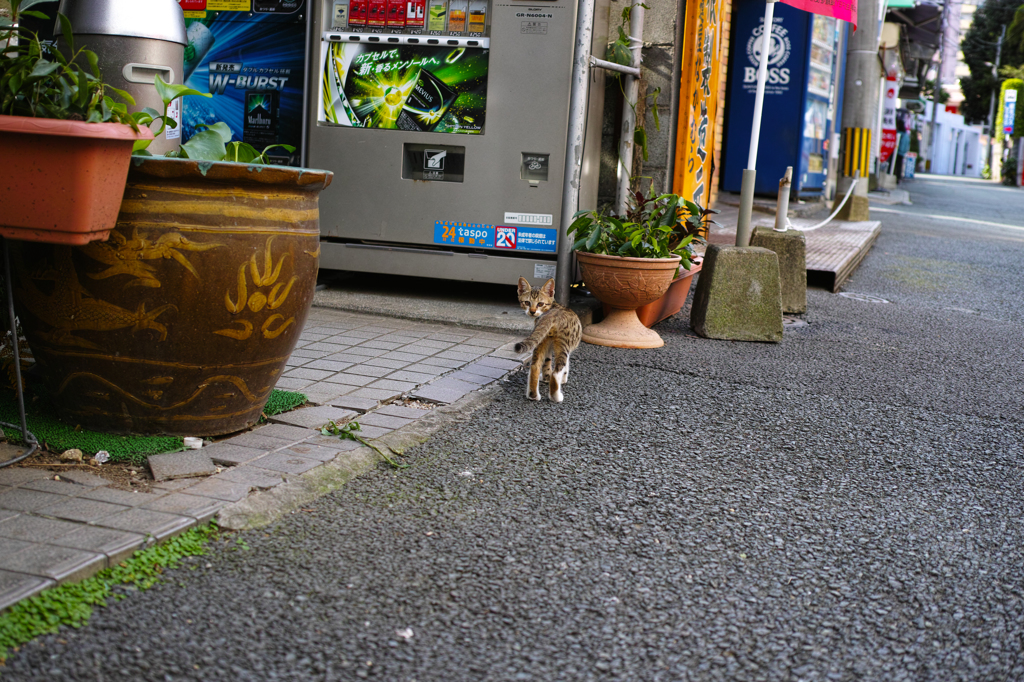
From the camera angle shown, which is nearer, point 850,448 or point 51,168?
point 51,168

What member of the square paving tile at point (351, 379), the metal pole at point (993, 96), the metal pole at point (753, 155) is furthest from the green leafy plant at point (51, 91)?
the metal pole at point (993, 96)

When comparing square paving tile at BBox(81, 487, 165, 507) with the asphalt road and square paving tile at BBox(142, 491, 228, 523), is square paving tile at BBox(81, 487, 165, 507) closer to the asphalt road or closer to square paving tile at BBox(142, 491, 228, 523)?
square paving tile at BBox(142, 491, 228, 523)

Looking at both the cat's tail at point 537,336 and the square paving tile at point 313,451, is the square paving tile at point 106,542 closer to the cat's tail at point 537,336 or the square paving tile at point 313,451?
the square paving tile at point 313,451

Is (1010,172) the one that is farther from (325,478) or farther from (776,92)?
(325,478)

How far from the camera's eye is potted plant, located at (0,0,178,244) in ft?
7.79

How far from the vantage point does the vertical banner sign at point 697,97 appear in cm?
610

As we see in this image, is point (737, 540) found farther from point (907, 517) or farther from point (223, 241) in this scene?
point (223, 241)

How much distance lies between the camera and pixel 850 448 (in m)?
3.62

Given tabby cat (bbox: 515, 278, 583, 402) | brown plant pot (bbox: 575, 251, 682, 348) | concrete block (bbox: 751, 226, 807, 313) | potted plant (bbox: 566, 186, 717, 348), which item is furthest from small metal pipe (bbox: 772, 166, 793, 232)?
tabby cat (bbox: 515, 278, 583, 402)

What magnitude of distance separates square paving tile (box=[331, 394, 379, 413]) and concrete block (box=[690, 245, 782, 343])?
2.68m

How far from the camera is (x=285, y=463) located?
2943 mm

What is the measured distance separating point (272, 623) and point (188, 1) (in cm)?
539

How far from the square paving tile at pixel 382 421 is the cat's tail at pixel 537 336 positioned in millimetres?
591

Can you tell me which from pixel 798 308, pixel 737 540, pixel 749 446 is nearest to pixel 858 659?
pixel 737 540
